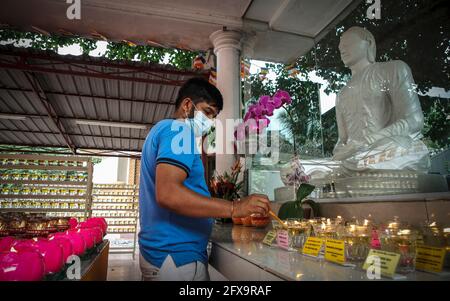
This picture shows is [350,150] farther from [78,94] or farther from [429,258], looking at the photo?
[78,94]

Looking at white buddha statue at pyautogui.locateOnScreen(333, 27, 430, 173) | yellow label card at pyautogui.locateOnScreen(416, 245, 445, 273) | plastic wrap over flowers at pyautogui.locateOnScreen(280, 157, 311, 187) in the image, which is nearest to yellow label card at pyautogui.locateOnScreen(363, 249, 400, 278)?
yellow label card at pyautogui.locateOnScreen(416, 245, 445, 273)

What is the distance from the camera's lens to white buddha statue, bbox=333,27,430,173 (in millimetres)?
1454

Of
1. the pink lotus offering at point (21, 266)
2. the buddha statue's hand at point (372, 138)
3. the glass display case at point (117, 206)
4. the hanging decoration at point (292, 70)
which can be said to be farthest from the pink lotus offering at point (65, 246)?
the glass display case at point (117, 206)

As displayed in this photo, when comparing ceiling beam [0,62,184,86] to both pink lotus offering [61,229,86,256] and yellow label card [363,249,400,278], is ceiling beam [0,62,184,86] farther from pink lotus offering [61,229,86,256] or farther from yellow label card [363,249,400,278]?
yellow label card [363,249,400,278]

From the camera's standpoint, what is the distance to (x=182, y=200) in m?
0.98

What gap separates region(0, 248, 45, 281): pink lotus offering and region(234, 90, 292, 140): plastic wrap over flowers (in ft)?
5.07

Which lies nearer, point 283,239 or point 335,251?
point 335,251

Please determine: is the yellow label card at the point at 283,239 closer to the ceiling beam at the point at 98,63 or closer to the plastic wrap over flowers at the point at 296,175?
the plastic wrap over flowers at the point at 296,175

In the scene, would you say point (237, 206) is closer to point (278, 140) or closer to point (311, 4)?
point (278, 140)

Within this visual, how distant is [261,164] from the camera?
2947 mm

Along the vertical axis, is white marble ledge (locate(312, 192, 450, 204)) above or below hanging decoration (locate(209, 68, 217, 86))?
below

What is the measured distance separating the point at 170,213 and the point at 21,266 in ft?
1.61

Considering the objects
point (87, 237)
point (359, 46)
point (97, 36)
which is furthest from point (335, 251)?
point (97, 36)
